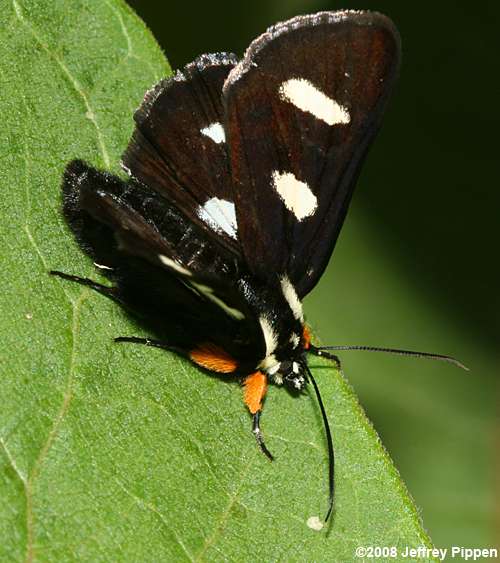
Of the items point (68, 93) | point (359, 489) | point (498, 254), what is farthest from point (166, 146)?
point (498, 254)

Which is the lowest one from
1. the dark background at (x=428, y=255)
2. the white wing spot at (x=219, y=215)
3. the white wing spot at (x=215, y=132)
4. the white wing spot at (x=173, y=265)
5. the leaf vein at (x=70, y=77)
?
the dark background at (x=428, y=255)

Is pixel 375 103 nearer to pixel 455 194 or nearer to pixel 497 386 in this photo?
pixel 455 194

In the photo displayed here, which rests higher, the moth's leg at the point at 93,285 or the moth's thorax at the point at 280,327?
the moth's leg at the point at 93,285

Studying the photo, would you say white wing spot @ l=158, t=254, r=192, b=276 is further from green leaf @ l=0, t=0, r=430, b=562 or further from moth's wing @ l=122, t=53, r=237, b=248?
moth's wing @ l=122, t=53, r=237, b=248

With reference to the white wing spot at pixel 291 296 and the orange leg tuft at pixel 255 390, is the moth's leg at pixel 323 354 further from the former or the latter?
the orange leg tuft at pixel 255 390

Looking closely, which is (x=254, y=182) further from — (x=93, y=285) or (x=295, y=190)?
(x=93, y=285)

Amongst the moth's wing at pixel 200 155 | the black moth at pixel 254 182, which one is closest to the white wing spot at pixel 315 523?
the black moth at pixel 254 182

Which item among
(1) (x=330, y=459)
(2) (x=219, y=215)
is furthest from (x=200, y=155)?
(1) (x=330, y=459)
